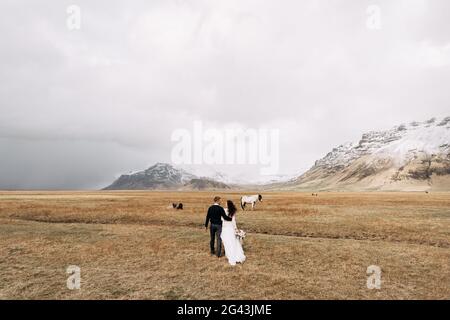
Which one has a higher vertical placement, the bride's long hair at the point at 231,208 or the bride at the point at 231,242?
the bride's long hair at the point at 231,208

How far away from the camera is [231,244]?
1970 centimetres

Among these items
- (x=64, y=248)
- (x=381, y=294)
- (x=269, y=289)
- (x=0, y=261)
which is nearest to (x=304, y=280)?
(x=269, y=289)

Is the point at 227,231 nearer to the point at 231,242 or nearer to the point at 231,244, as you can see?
the point at 231,242

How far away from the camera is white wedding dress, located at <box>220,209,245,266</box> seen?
762 inches

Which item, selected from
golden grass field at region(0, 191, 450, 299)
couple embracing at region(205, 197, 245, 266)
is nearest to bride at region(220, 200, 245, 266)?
couple embracing at region(205, 197, 245, 266)

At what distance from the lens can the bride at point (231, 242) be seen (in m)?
19.4

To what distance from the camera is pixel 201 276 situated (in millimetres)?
16984

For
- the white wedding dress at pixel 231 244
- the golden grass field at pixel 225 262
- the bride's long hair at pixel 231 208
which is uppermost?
the bride's long hair at pixel 231 208

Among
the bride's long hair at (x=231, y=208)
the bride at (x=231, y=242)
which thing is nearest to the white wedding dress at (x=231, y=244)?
the bride at (x=231, y=242)

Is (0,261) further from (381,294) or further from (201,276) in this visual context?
(381,294)

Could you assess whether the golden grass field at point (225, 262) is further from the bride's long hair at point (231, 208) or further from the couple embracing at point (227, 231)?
the bride's long hair at point (231, 208)

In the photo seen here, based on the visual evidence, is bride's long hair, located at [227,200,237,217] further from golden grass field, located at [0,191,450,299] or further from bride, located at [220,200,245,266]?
golden grass field, located at [0,191,450,299]

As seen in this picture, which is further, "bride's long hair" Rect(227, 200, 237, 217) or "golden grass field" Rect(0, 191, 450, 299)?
"bride's long hair" Rect(227, 200, 237, 217)
